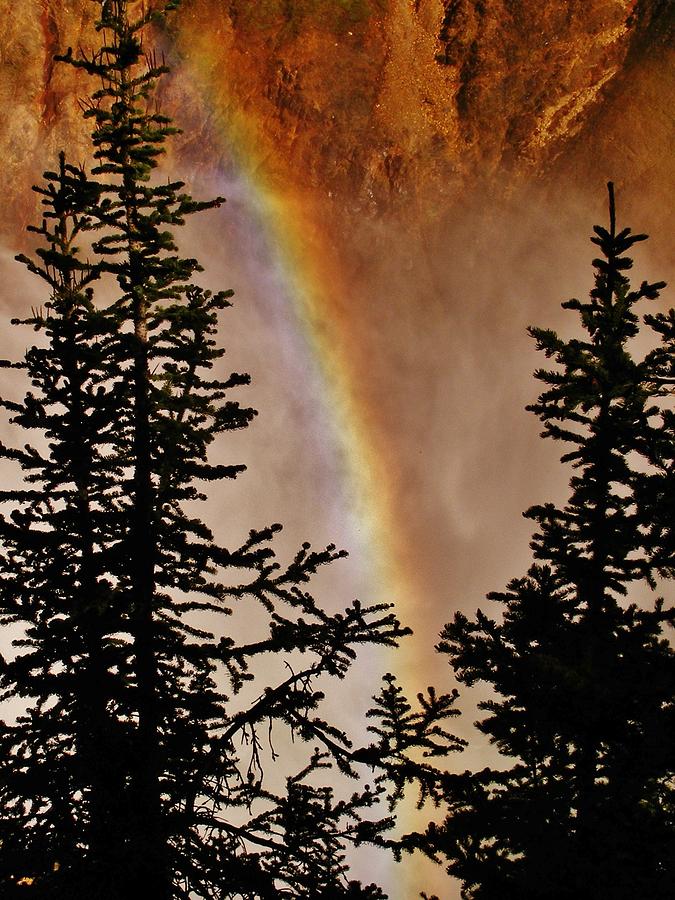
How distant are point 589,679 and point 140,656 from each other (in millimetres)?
5153

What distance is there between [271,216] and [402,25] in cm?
1769

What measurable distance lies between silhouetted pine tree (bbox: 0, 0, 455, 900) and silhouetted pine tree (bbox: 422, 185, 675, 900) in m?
0.94

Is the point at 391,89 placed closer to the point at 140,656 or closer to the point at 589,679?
the point at 140,656

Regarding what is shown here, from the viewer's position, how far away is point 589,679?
4.19 m

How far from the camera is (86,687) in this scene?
697cm

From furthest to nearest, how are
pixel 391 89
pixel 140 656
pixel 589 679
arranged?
pixel 391 89, pixel 140 656, pixel 589 679

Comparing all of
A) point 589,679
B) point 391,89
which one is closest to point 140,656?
point 589,679

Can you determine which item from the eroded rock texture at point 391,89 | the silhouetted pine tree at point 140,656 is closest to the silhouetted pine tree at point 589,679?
the silhouetted pine tree at point 140,656

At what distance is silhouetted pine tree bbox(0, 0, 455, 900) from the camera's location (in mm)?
6211

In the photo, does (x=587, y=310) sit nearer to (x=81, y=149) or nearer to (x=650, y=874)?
→ (x=650, y=874)

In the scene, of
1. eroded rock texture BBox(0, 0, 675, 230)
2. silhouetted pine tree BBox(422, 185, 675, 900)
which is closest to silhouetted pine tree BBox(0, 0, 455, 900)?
silhouetted pine tree BBox(422, 185, 675, 900)

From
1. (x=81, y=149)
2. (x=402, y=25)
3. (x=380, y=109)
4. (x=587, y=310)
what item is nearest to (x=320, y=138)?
(x=380, y=109)

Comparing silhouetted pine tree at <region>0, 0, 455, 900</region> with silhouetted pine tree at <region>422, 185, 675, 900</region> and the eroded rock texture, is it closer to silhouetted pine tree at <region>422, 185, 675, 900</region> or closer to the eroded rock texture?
silhouetted pine tree at <region>422, 185, 675, 900</region>

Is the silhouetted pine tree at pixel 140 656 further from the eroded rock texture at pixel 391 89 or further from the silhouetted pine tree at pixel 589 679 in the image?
the eroded rock texture at pixel 391 89
